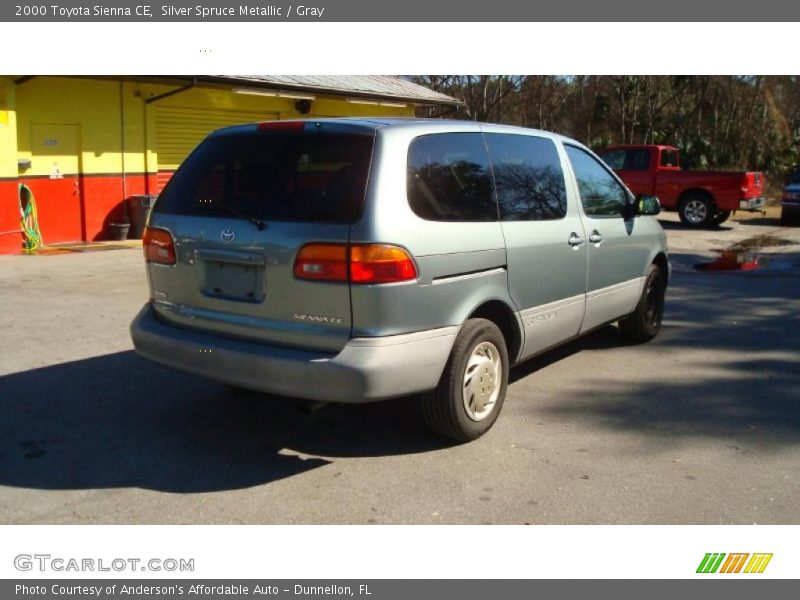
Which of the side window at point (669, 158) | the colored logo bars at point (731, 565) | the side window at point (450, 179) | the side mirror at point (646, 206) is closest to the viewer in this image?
the colored logo bars at point (731, 565)

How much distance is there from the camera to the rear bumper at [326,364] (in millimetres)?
4164

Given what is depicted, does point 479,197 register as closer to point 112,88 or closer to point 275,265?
point 275,265

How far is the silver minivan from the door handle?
1.00 feet

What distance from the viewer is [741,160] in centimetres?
2947

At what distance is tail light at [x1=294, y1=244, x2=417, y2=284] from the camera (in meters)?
4.19

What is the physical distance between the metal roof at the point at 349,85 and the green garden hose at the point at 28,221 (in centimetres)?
363

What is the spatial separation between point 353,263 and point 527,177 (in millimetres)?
1947

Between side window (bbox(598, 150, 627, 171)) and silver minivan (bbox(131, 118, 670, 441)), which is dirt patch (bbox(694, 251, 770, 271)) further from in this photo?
silver minivan (bbox(131, 118, 670, 441))

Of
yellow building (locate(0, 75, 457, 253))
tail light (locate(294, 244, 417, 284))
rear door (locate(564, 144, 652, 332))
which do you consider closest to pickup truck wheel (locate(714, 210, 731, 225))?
yellow building (locate(0, 75, 457, 253))

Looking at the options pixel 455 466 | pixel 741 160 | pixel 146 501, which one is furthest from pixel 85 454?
pixel 741 160

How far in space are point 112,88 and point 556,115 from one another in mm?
23811

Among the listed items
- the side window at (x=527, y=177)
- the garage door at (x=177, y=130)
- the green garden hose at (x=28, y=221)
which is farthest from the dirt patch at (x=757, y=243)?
the green garden hose at (x=28, y=221)

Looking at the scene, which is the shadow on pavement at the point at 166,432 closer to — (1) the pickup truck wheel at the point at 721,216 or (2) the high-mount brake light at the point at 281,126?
(2) the high-mount brake light at the point at 281,126


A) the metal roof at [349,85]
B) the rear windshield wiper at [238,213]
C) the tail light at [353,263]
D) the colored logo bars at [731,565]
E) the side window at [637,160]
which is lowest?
the colored logo bars at [731,565]
